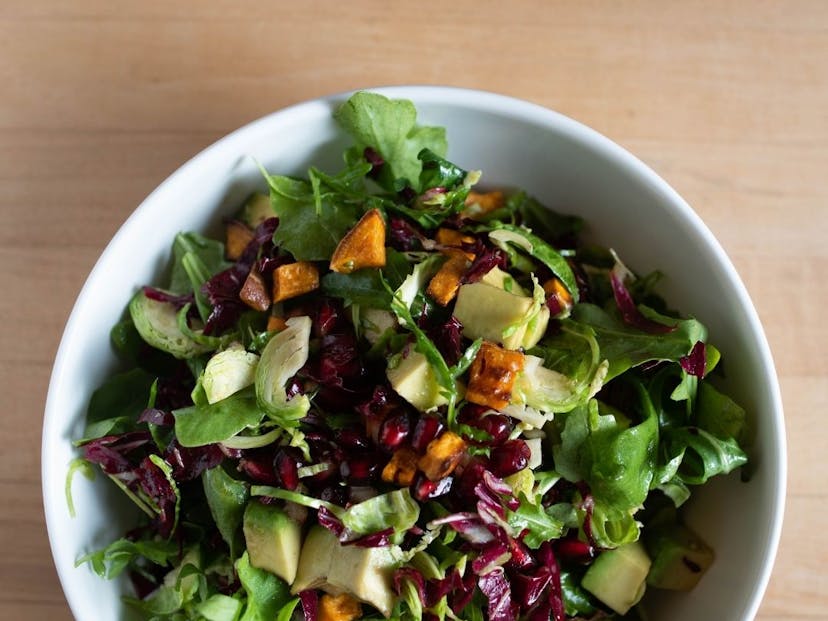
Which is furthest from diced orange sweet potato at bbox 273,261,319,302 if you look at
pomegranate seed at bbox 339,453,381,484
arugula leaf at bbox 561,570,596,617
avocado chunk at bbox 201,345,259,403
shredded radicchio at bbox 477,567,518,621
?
arugula leaf at bbox 561,570,596,617

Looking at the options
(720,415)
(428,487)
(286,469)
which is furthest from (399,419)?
(720,415)

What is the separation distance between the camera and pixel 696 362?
5.33 feet

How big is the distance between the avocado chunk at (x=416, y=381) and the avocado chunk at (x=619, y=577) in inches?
20.4

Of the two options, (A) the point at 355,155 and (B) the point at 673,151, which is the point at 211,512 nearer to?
(A) the point at 355,155

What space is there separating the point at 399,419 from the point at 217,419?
353 mm

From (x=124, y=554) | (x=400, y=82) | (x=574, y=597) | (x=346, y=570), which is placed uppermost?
(x=400, y=82)

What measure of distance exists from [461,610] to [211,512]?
563 millimetres

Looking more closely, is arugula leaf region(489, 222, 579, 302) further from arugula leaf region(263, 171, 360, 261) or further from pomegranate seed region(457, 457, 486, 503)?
pomegranate seed region(457, 457, 486, 503)

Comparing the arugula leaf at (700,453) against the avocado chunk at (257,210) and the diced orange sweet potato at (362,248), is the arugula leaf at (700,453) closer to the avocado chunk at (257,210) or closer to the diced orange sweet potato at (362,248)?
the diced orange sweet potato at (362,248)

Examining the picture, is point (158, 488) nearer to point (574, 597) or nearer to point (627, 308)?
point (574, 597)

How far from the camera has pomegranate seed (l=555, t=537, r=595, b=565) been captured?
167 cm

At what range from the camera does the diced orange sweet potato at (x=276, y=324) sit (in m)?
1.67

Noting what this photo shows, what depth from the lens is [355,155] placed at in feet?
5.84

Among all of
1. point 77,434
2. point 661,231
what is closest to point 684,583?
point 661,231
